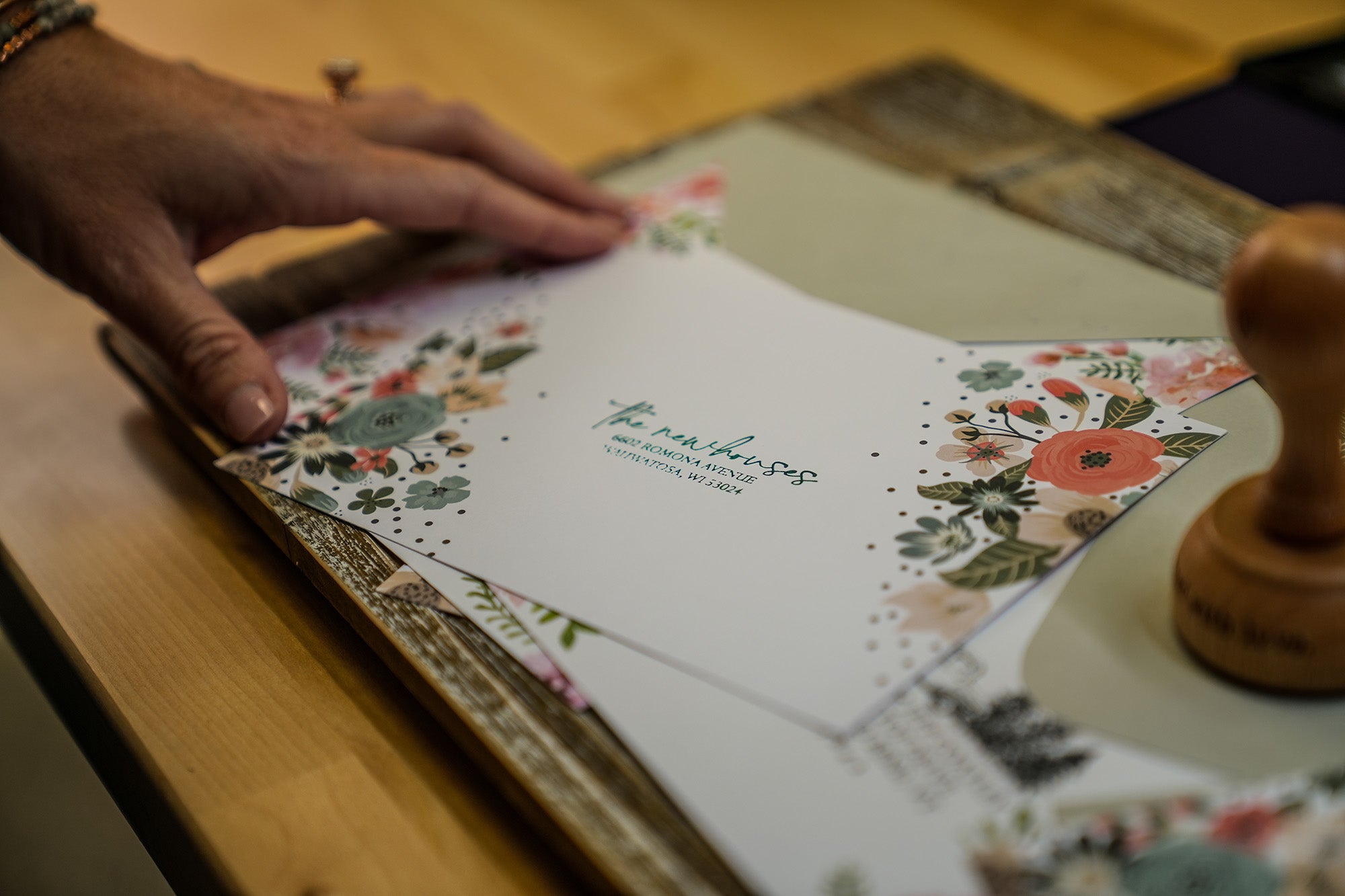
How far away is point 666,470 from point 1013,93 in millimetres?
408

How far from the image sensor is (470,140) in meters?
0.58

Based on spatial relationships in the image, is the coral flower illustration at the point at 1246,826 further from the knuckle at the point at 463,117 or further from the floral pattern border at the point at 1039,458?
the knuckle at the point at 463,117

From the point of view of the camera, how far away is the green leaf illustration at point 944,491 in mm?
358

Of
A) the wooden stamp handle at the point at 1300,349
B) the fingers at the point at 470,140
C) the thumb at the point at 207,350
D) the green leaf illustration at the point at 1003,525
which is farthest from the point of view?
the fingers at the point at 470,140

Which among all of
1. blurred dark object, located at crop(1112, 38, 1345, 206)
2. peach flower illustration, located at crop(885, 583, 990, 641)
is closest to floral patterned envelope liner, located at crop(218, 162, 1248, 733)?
peach flower illustration, located at crop(885, 583, 990, 641)

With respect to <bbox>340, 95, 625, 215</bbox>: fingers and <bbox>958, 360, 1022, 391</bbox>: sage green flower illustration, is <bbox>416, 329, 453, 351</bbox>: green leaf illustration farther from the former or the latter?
<bbox>958, 360, 1022, 391</bbox>: sage green flower illustration

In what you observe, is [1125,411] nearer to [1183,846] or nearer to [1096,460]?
[1096,460]

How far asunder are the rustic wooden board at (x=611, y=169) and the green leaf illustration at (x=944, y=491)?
13cm

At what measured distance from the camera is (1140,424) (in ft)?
1.24

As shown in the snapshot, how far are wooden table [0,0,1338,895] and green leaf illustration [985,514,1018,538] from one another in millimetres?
167

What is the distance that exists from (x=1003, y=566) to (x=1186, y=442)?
9cm

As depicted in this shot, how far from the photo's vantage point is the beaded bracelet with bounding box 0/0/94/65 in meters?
0.49

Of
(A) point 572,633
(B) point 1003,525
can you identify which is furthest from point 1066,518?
(A) point 572,633

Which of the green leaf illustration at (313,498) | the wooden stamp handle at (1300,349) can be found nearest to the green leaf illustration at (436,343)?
the green leaf illustration at (313,498)
